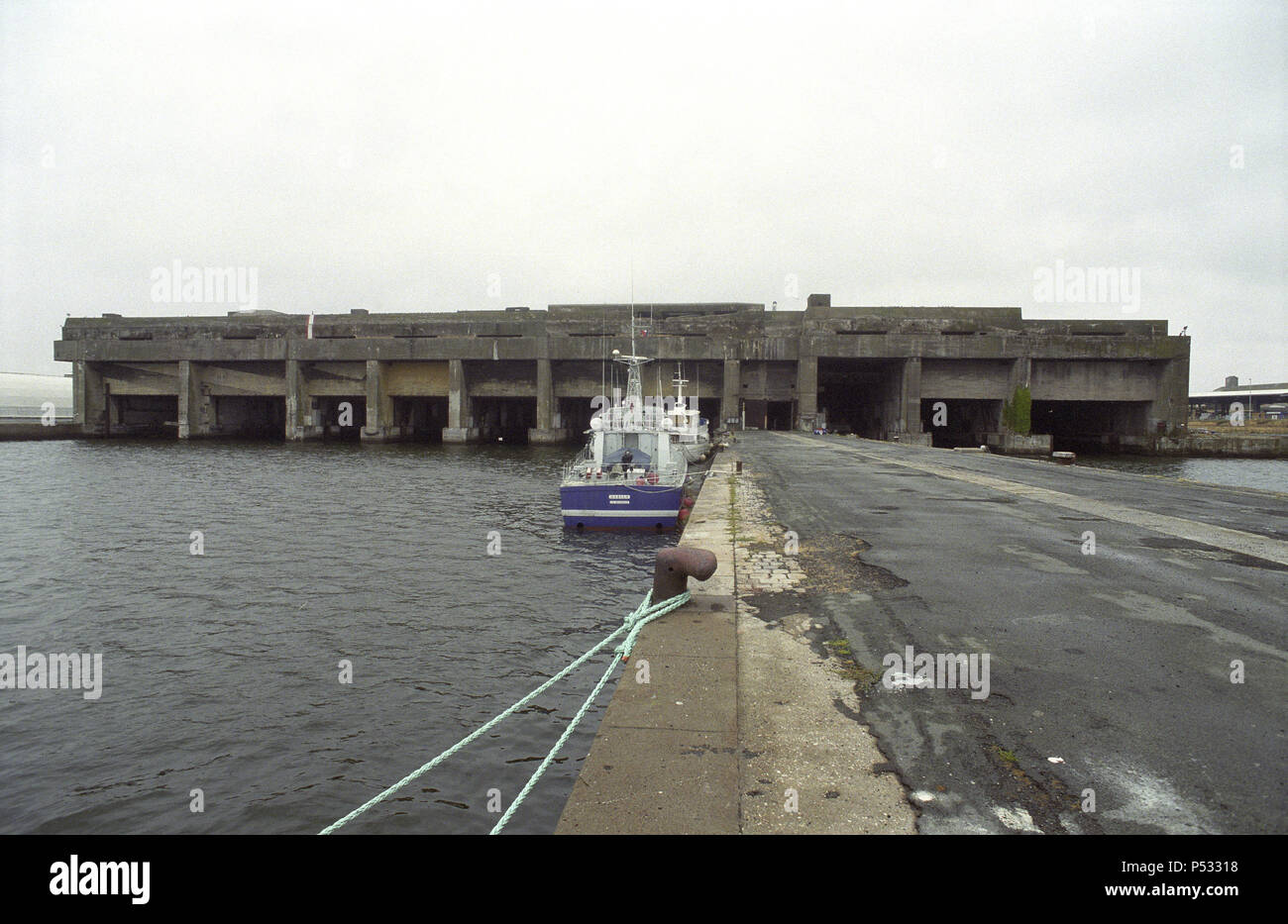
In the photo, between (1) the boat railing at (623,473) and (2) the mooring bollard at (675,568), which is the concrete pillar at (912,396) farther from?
(2) the mooring bollard at (675,568)

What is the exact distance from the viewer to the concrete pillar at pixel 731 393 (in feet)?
218

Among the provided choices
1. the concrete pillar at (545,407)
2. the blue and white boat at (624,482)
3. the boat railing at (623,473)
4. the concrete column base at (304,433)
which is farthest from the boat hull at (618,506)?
the concrete column base at (304,433)

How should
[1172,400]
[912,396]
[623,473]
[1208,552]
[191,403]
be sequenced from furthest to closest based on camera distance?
[191,403]
[912,396]
[1172,400]
[623,473]
[1208,552]

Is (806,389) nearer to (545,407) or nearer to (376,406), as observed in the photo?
(545,407)

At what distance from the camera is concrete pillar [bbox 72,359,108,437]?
73500mm

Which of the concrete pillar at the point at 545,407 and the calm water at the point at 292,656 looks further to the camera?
the concrete pillar at the point at 545,407

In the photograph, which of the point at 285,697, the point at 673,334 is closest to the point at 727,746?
the point at 285,697

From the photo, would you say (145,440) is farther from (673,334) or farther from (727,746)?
(727,746)

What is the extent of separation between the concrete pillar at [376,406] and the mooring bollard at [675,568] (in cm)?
6716

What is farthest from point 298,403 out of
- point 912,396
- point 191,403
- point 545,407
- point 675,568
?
point 675,568

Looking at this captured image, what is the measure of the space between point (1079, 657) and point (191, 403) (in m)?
83.6

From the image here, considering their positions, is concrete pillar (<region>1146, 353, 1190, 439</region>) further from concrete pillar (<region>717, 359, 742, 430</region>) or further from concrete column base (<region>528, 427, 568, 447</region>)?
concrete column base (<region>528, 427, 568, 447</region>)

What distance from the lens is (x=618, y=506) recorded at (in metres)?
23.4
